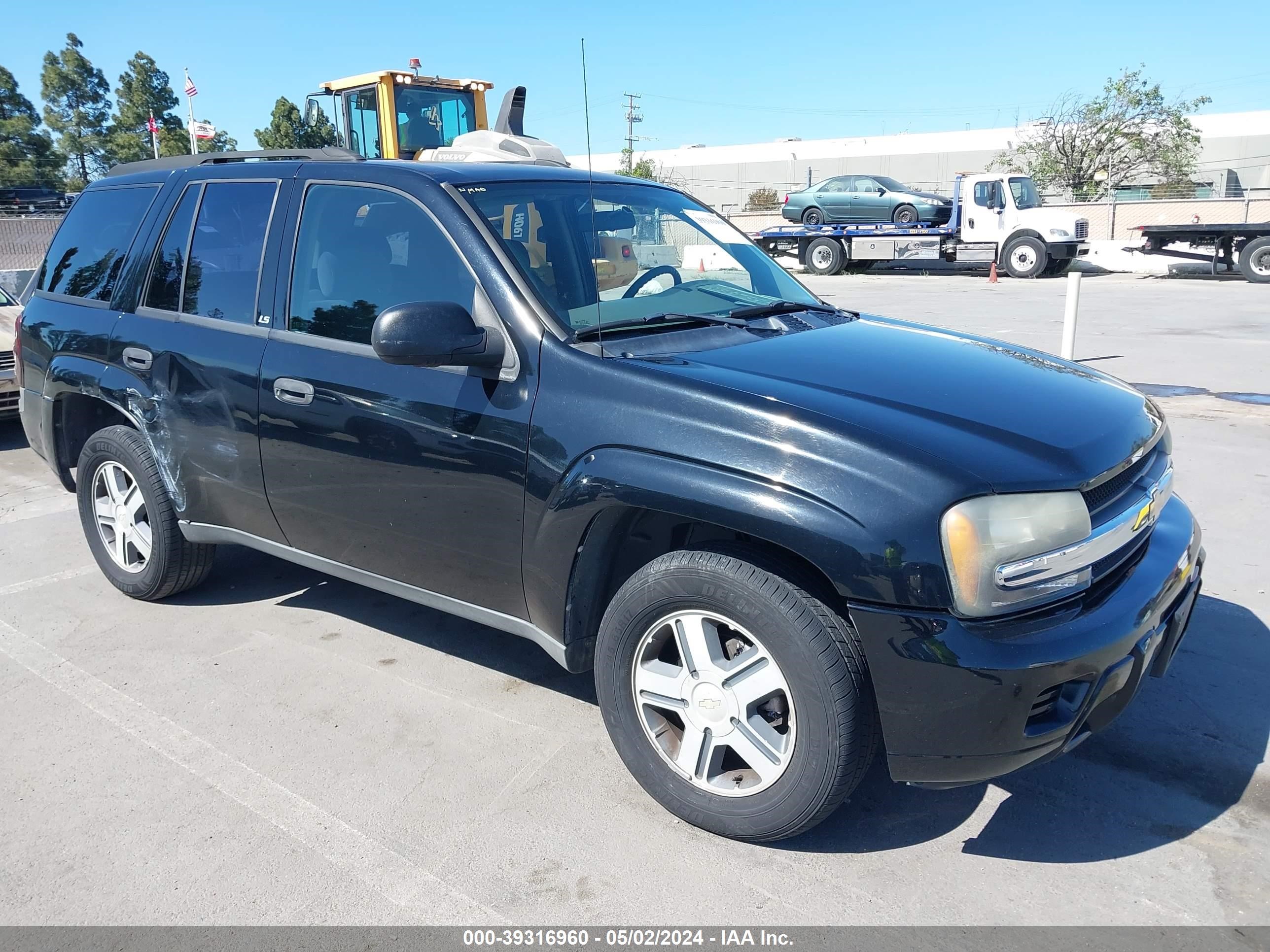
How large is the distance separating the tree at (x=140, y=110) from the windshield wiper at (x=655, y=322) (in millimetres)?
60762

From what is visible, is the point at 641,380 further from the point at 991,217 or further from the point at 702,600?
the point at 991,217

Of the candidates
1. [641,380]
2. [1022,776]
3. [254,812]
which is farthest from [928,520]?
[254,812]

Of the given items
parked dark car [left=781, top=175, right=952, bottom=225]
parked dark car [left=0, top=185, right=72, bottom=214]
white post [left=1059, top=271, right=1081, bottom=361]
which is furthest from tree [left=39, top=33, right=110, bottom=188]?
white post [left=1059, top=271, right=1081, bottom=361]

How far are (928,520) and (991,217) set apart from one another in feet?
81.6

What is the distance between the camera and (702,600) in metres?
2.70

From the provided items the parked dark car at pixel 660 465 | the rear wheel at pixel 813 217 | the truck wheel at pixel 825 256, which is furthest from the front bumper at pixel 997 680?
the rear wheel at pixel 813 217

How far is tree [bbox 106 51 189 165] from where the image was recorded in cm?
5644

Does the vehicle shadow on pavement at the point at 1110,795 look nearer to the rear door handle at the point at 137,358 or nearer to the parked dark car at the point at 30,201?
the rear door handle at the point at 137,358

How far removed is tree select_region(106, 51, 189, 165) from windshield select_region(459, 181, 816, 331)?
60.1m

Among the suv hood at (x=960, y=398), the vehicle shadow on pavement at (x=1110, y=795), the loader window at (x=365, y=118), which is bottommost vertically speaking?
the vehicle shadow on pavement at (x=1110, y=795)

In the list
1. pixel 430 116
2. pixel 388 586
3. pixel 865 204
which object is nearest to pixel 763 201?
pixel 865 204

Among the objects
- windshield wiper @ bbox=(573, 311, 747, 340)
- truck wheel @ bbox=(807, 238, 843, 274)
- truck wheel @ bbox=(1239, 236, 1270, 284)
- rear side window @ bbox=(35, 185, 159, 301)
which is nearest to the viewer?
windshield wiper @ bbox=(573, 311, 747, 340)

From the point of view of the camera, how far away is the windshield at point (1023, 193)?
81.3 ft

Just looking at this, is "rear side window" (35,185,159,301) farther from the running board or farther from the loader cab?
the loader cab
